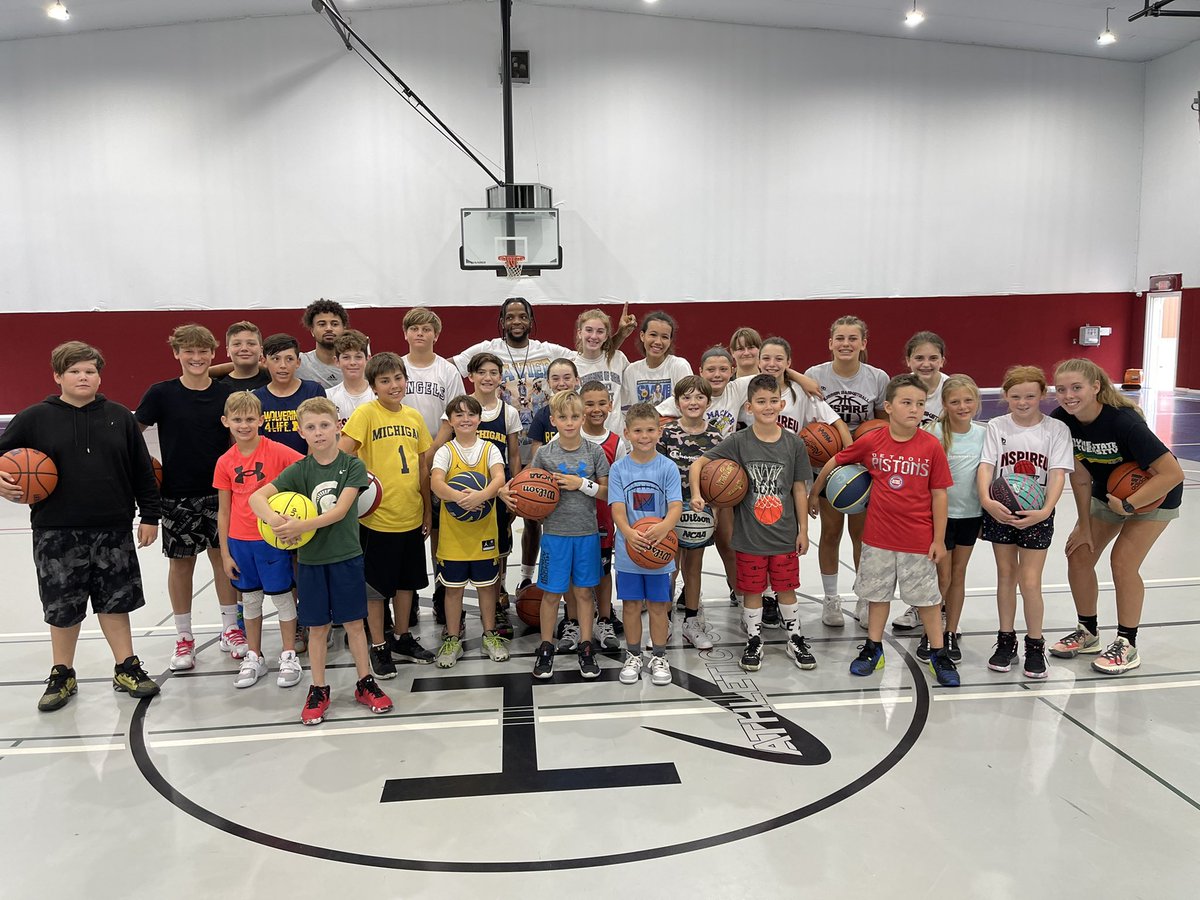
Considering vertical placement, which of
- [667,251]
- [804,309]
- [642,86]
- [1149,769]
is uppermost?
[642,86]

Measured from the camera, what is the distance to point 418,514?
3.96 m

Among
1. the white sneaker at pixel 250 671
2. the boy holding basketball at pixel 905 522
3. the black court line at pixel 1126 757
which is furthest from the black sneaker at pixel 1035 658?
the white sneaker at pixel 250 671

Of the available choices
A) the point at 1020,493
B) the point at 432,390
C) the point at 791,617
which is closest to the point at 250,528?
the point at 432,390

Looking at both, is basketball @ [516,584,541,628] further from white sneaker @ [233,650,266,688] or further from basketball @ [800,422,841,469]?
basketball @ [800,422,841,469]

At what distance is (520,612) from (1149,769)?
2.98 m

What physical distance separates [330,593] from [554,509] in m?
1.14

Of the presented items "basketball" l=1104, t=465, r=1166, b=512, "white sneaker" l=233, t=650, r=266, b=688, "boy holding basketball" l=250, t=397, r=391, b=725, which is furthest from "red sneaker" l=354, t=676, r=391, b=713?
"basketball" l=1104, t=465, r=1166, b=512

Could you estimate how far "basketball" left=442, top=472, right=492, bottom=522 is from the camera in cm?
386

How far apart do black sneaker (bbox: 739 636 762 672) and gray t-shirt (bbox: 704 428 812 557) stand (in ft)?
1.50

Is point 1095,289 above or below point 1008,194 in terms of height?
below

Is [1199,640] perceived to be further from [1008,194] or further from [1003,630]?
[1008,194]

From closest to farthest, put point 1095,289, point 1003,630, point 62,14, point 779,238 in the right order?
1. point 1003,630
2. point 62,14
3. point 779,238
4. point 1095,289

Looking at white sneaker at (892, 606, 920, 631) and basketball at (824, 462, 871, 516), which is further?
white sneaker at (892, 606, 920, 631)

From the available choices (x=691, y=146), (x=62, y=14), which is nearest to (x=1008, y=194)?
(x=691, y=146)
